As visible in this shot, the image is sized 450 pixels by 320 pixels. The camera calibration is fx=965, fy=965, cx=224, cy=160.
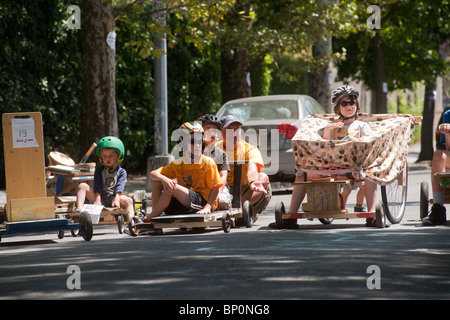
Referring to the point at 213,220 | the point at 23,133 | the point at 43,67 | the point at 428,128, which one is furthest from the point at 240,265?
the point at 428,128

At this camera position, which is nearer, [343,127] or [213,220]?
[213,220]

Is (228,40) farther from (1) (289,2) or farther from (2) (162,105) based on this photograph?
(2) (162,105)

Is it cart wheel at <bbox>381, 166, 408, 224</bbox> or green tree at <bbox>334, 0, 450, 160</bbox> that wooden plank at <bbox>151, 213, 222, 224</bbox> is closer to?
cart wheel at <bbox>381, 166, 408, 224</bbox>

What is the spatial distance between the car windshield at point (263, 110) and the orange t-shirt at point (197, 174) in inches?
273

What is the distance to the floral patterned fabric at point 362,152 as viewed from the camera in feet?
34.8

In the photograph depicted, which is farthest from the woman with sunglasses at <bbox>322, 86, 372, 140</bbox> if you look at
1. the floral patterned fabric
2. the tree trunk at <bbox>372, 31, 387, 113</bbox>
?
the tree trunk at <bbox>372, 31, 387, 113</bbox>

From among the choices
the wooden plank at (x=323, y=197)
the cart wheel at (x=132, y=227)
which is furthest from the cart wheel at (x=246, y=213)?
the cart wheel at (x=132, y=227)

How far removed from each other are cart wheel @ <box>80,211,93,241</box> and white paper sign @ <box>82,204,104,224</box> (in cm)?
23

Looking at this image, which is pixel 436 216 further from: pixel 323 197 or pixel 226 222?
pixel 226 222

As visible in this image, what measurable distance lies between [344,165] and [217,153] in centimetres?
160

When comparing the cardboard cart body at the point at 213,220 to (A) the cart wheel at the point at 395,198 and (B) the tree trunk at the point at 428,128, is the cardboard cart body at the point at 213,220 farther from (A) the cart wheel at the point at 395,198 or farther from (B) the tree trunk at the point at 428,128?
(B) the tree trunk at the point at 428,128

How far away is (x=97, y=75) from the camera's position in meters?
17.4

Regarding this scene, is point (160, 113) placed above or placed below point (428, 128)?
above

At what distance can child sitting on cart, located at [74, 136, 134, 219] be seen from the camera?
11.5 m
